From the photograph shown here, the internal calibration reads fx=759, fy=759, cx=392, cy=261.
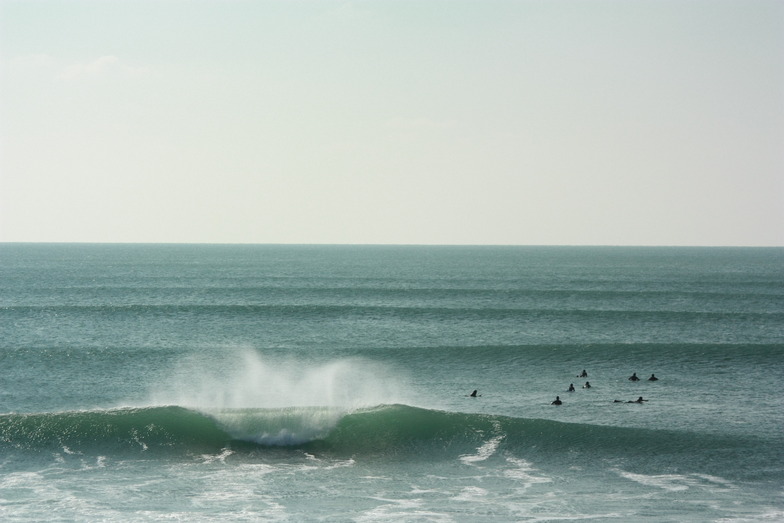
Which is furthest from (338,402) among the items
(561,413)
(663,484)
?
(663,484)

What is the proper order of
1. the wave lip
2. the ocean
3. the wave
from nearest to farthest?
the ocean, the wave lip, the wave

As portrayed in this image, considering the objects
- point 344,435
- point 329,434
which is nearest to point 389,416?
point 344,435

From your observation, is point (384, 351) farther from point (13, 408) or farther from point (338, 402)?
point (13, 408)

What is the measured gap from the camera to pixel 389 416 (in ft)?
104

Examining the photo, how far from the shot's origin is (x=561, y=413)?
33.5m

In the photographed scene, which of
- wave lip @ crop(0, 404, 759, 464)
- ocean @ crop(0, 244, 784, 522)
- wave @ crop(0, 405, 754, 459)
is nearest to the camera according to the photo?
ocean @ crop(0, 244, 784, 522)

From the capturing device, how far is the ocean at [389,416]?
22875 millimetres

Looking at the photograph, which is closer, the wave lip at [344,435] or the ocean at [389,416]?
the ocean at [389,416]

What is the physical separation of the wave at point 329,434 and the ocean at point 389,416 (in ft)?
0.33

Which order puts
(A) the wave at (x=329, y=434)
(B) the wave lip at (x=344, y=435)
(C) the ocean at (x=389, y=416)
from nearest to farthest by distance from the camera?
(C) the ocean at (x=389, y=416), (B) the wave lip at (x=344, y=435), (A) the wave at (x=329, y=434)

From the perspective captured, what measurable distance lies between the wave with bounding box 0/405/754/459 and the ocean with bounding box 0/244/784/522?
10 centimetres

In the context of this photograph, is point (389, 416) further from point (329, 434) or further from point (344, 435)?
point (329, 434)

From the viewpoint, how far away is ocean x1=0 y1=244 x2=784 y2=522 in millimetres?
22875

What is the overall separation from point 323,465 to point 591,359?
85.9 feet
